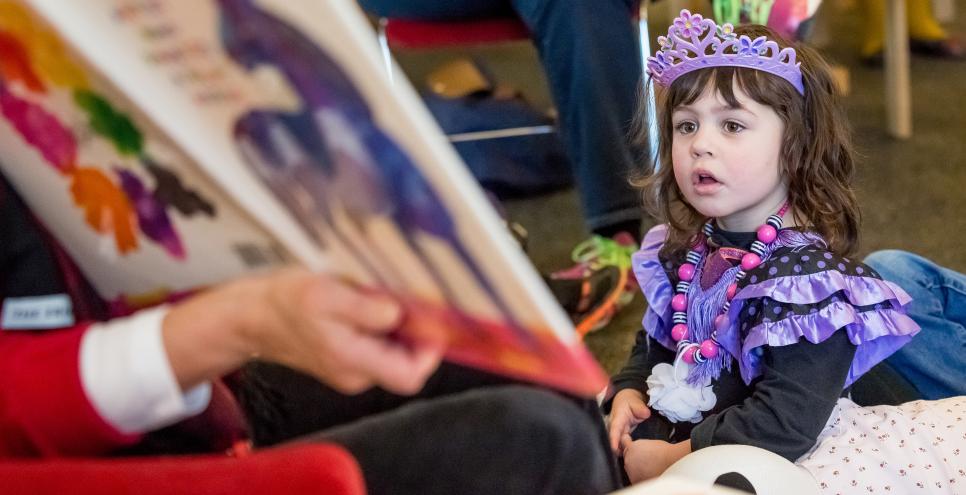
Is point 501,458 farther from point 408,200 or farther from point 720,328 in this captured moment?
point 720,328

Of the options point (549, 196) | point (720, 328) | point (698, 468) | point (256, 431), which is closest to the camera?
point (256, 431)

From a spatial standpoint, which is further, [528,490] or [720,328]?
[720,328]

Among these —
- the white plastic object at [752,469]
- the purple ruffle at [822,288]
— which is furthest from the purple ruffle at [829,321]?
the white plastic object at [752,469]

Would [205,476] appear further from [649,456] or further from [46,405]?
[649,456]

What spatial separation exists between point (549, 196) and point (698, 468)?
1369 mm

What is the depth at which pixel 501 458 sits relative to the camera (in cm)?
50

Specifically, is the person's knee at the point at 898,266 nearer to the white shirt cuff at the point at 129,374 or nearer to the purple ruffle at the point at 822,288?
the purple ruffle at the point at 822,288

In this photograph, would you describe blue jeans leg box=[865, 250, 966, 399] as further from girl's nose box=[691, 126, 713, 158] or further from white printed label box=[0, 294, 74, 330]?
white printed label box=[0, 294, 74, 330]

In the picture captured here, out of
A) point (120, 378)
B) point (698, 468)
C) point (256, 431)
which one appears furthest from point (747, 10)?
point (120, 378)

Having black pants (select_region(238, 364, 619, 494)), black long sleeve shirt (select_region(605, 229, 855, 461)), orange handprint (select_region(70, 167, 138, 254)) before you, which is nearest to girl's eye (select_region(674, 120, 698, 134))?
black long sleeve shirt (select_region(605, 229, 855, 461))

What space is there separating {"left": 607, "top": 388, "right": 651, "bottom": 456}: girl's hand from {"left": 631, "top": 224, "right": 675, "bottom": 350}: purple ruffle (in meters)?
0.07

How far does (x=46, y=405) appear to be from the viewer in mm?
503

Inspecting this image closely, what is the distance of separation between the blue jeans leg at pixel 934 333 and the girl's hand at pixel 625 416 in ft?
1.03

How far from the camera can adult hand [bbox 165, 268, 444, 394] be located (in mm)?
471
